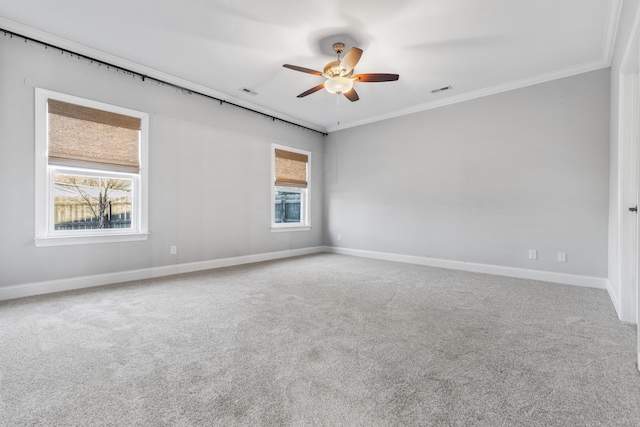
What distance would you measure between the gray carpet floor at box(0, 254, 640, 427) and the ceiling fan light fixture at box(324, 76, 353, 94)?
7.38 ft

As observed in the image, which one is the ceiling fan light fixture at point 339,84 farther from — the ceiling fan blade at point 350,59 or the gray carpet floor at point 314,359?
the gray carpet floor at point 314,359

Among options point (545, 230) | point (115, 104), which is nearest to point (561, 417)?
point (545, 230)

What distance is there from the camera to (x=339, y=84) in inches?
127

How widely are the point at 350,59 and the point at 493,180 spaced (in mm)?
2871

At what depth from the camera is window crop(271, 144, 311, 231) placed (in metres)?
5.63

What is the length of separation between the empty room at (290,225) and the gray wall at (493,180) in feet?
0.10

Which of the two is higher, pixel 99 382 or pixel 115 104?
pixel 115 104

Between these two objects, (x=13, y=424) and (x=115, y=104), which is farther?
(x=115, y=104)

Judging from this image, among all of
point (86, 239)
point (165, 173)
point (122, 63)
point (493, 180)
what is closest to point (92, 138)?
point (165, 173)

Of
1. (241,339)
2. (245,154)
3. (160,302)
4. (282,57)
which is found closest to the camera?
(241,339)

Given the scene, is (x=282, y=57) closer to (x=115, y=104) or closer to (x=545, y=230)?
(x=115, y=104)

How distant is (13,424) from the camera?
4.13 ft

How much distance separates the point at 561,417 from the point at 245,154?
15.7ft

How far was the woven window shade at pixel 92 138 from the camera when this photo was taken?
325cm
